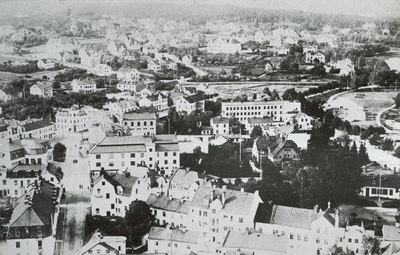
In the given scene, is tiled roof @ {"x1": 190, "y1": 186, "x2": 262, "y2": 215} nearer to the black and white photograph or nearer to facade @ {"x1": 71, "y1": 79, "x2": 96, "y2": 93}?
the black and white photograph

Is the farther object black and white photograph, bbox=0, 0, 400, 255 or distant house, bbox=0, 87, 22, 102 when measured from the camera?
distant house, bbox=0, 87, 22, 102

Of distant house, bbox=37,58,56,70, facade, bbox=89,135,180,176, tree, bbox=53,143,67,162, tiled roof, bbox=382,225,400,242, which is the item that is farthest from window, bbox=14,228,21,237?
tiled roof, bbox=382,225,400,242

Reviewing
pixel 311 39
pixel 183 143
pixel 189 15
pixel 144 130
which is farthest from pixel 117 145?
pixel 311 39

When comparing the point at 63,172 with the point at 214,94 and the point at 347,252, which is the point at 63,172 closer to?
the point at 214,94

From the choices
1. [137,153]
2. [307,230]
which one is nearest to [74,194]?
[137,153]

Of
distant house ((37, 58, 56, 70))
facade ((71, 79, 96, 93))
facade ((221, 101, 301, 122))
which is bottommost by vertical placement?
facade ((221, 101, 301, 122))

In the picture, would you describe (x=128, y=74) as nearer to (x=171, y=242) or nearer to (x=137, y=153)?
(x=137, y=153)

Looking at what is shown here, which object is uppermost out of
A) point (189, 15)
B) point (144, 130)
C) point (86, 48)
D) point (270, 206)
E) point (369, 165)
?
point (189, 15)
